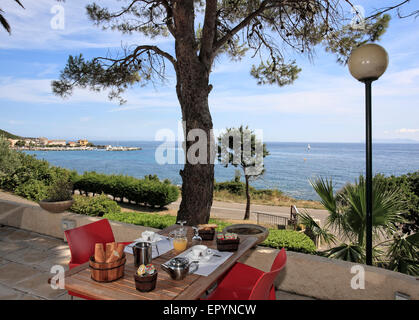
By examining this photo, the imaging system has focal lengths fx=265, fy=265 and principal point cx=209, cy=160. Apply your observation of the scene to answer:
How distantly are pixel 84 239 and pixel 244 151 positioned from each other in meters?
17.4

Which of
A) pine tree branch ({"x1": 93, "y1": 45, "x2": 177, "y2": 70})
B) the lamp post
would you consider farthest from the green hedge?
the lamp post

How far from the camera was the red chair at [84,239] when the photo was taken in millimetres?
2141

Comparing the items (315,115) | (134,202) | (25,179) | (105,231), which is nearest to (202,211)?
(105,231)

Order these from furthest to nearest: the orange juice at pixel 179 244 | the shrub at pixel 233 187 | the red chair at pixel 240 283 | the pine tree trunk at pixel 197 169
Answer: the shrub at pixel 233 187, the pine tree trunk at pixel 197 169, the orange juice at pixel 179 244, the red chair at pixel 240 283

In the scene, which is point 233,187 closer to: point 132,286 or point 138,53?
point 138,53

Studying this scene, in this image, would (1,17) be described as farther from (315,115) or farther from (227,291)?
(315,115)

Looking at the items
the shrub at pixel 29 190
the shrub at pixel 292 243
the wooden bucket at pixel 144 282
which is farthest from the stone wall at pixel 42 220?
the shrub at pixel 29 190

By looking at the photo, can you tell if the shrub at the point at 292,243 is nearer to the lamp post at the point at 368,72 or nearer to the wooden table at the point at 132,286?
the lamp post at the point at 368,72

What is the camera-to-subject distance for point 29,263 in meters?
3.19

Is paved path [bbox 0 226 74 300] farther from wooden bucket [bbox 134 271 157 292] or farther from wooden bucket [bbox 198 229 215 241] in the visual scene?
wooden bucket [bbox 134 271 157 292]

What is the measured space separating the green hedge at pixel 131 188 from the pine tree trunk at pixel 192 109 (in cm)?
1111

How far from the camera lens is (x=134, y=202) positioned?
16516 millimetres

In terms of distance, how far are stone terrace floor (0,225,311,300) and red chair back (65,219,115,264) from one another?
598 millimetres

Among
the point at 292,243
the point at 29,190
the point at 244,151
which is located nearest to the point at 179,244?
the point at 292,243
